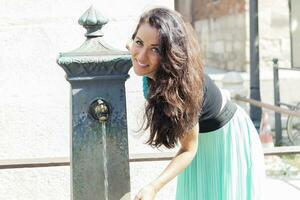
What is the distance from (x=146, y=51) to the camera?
2.26 m

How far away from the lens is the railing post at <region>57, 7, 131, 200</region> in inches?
100

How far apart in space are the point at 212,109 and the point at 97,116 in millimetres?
466

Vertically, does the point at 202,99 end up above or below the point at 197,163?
above

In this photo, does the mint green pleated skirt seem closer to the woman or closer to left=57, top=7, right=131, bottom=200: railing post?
the woman

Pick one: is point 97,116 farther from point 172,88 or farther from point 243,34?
point 243,34

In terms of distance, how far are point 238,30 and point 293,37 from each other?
6937 mm

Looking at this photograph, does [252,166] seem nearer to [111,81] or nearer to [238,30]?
[111,81]

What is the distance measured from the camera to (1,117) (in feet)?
13.3

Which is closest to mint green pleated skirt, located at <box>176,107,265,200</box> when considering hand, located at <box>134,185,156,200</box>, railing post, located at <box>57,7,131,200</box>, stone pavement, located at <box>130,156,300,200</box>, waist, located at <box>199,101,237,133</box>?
waist, located at <box>199,101,237,133</box>

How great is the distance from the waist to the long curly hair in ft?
1.09

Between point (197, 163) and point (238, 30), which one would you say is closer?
point (197, 163)

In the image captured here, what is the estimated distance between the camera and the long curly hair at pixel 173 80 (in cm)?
224

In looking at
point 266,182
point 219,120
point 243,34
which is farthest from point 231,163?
point 243,34

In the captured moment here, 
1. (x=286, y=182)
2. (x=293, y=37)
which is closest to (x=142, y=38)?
(x=286, y=182)
